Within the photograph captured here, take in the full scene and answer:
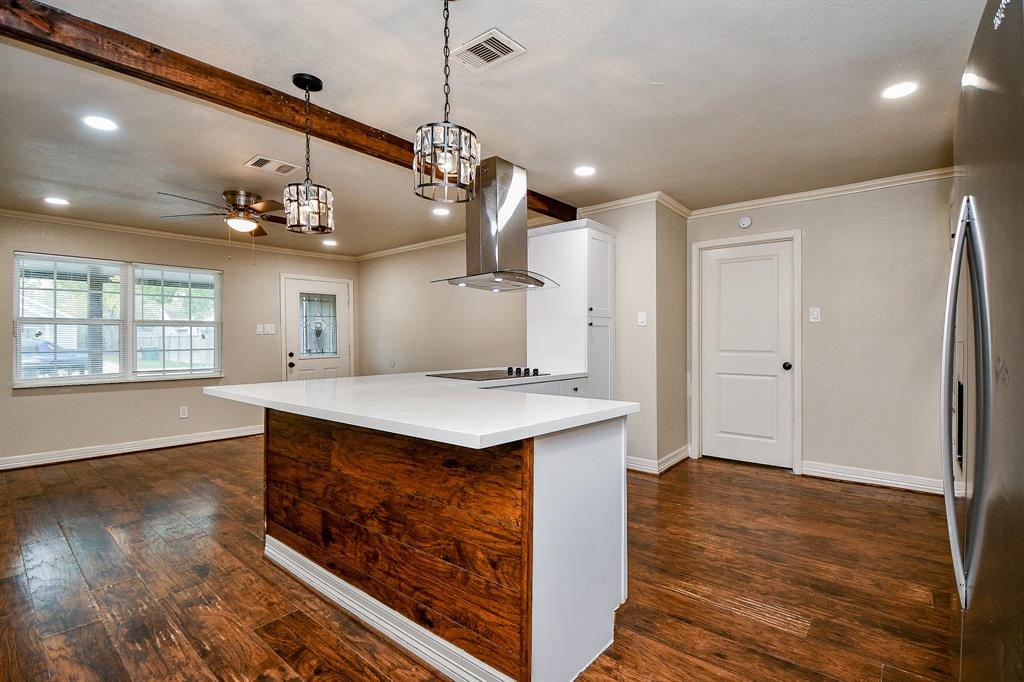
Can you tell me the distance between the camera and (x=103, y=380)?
5004 mm

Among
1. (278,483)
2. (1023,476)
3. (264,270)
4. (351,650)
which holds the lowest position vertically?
(351,650)

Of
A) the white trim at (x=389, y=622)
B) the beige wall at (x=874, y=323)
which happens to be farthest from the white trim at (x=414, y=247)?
the white trim at (x=389, y=622)

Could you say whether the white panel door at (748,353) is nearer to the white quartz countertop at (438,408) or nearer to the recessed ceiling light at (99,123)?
the white quartz countertop at (438,408)

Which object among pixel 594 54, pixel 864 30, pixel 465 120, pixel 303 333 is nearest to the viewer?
pixel 864 30

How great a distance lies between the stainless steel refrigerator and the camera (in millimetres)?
595

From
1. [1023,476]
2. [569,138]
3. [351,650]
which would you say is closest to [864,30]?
[569,138]

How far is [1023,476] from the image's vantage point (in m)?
0.56

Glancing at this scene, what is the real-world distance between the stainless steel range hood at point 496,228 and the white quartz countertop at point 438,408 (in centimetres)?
84

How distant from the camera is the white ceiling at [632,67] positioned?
187cm

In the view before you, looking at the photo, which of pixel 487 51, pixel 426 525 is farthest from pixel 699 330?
pixel 426 525

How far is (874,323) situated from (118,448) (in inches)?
279

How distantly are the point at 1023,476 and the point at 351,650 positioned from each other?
2035 mm

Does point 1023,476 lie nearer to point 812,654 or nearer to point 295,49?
point 812,654

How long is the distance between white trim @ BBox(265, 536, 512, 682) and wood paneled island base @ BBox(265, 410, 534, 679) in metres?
0.03
